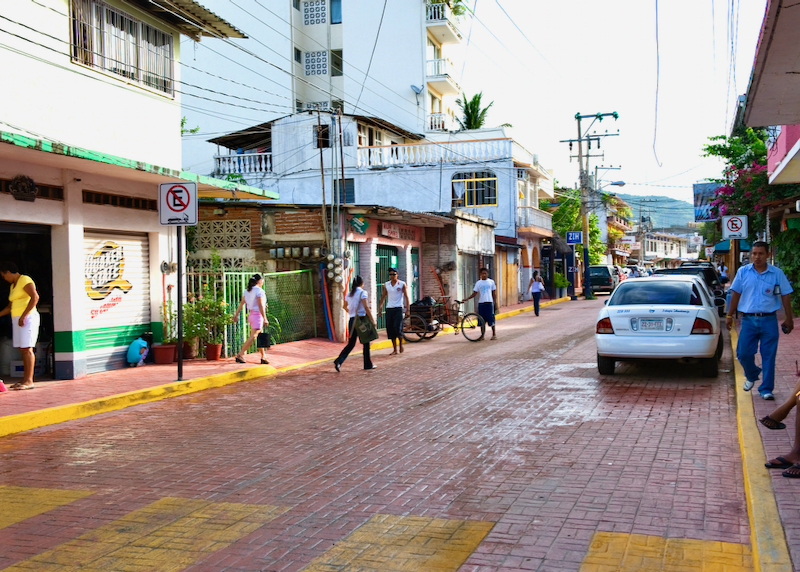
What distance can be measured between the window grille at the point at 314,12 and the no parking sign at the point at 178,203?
1256 inches

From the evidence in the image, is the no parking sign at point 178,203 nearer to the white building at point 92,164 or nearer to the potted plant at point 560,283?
the white building at point 92,164

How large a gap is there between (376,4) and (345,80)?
431cm

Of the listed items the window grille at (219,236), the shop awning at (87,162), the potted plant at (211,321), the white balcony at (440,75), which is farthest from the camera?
the white balcony at (440,75)

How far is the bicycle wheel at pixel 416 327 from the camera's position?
19328mm

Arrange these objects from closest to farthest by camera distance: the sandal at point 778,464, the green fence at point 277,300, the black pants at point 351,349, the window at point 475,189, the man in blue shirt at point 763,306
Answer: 1. the sandal at point 778,464
2. the man in blue shirt at point 763,306
3. the black pants at point 351,349
4. the green fence at point 277,300
5. the window at point 475,189

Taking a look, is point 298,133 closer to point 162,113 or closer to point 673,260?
point 162,113

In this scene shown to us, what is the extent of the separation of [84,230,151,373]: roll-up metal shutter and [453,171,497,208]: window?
21.9 meters

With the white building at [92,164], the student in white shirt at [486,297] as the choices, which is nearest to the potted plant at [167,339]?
the white building at [92,164]

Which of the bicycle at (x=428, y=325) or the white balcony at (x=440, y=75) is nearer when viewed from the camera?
the bicycle at (x=428, y=325)

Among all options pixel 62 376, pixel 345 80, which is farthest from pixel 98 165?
pixel 345 80

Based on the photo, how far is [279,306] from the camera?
1747cm

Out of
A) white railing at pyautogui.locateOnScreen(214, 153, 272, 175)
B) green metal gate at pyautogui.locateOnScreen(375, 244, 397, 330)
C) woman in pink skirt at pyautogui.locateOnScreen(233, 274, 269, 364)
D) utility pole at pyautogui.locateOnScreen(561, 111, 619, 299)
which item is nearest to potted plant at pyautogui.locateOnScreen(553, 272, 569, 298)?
utility pole at pyautogui.locateOnScreen(561, 111, 619, 299)

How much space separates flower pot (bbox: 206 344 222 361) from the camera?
1434 centimetres

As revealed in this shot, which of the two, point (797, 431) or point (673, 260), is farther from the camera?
point (673, 260)
